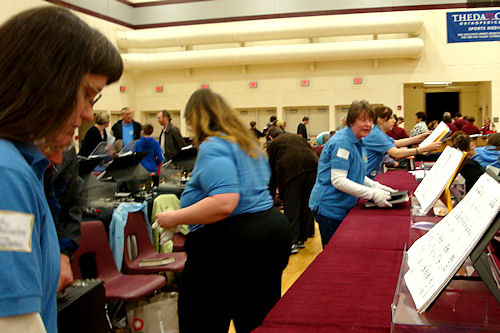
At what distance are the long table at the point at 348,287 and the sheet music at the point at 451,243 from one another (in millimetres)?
203

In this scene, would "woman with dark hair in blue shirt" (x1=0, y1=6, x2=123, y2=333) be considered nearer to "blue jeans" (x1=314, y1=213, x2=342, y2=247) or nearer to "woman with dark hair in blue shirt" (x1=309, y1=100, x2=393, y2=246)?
"woman with dark hair in blue shirt" (x1=309, y1=100, x2=393, y2=246)

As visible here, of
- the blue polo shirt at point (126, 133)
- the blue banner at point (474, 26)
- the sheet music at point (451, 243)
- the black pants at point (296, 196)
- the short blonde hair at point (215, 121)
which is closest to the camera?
the sheet music at point (451, 243)

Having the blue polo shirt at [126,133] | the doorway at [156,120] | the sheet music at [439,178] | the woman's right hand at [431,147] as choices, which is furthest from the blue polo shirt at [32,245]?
the doorway at [156,120]

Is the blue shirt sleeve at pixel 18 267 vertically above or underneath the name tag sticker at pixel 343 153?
above

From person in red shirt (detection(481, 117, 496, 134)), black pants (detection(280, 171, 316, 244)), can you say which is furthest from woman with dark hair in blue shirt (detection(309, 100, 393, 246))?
person in red shirt (detection(481, 117, 496, 134))

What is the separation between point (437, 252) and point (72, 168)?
1.68 m

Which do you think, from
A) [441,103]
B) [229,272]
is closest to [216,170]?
[229,272]

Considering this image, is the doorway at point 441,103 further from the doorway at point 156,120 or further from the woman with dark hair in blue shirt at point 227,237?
the woman with dark hair in blue shirt at point 227,237

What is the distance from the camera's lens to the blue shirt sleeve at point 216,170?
6.40 feet

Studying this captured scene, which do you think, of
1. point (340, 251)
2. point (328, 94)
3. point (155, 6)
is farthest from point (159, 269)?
point (155, 6)

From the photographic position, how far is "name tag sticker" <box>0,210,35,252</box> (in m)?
0.70

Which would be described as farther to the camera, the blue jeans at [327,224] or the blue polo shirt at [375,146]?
the blue polo shirt at [375,146]

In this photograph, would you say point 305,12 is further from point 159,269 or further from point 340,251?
point 340,251

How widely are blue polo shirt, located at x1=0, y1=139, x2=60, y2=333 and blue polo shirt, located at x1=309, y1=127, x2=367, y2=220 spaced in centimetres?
261
